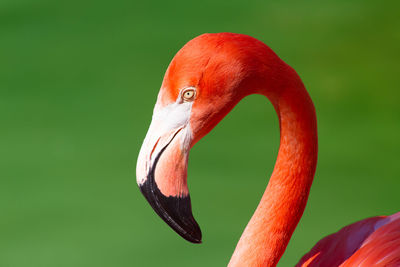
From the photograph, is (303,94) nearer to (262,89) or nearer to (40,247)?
(262,89)

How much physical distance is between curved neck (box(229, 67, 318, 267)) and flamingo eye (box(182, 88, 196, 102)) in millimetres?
161

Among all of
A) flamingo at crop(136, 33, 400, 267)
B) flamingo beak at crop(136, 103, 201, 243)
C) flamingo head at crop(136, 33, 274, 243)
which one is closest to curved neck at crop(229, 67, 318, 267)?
flamingo at crop(136, 33, 400, 267)

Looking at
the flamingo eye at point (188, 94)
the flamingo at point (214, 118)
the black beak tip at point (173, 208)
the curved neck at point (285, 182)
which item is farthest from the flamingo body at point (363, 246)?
the flamingo eye at point (188, 94)

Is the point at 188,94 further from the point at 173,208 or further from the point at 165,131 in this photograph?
the point at 173,208

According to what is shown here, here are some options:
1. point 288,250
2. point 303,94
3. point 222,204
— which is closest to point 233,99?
point 303,94

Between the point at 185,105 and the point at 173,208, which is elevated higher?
the point at 185,105

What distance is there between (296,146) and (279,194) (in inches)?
4.7

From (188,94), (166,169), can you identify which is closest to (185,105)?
(188,94)

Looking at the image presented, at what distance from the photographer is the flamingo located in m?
1.07

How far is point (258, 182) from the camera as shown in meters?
2.54

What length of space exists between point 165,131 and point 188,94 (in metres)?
0.09

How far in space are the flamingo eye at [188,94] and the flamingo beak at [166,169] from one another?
45 millimetres

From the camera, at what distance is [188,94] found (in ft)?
3.53

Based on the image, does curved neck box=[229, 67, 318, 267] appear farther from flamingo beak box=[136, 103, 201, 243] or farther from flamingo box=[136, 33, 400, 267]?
flamingo beak box=[136, 103, 201, 243]
